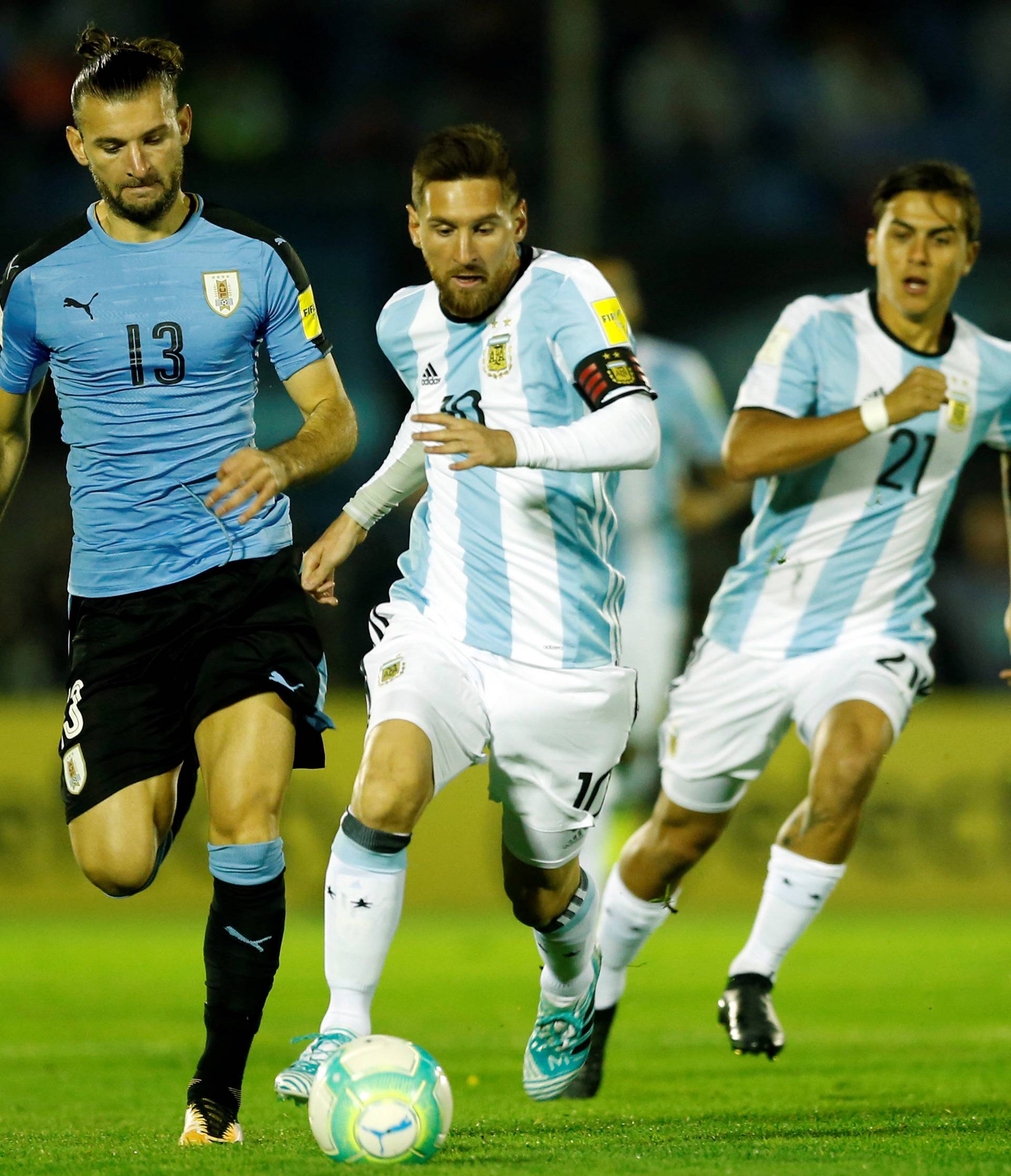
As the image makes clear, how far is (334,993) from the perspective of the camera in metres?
4.56

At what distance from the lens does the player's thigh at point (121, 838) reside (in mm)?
4895

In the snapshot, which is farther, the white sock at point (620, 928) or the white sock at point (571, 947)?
the white sock at point (620, 928)

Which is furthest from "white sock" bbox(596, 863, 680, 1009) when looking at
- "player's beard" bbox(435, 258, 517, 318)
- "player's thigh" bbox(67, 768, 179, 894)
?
"player's beard" bbox(435, 258, 517, 318)

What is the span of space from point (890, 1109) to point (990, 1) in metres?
13.6

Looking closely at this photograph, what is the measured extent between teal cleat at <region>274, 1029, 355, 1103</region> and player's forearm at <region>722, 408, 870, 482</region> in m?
2.23

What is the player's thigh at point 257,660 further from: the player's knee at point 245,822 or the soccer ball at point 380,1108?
the soccer ball at point 380,1108

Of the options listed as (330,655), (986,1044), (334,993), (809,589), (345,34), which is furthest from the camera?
(345,34)

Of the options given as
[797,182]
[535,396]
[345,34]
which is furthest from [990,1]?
[535,396]

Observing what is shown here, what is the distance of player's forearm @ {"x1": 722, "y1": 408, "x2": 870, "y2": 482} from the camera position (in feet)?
18.6

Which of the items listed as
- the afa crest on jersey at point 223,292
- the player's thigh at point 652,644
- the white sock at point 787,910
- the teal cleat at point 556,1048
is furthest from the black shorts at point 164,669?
the player's thigh at point 652,644

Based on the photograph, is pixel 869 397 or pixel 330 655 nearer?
pixel 869 397

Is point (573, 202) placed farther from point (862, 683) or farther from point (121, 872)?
point (121, 872)

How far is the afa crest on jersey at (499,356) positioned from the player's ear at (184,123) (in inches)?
36.4

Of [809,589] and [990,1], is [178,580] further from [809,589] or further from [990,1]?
[990,1]
